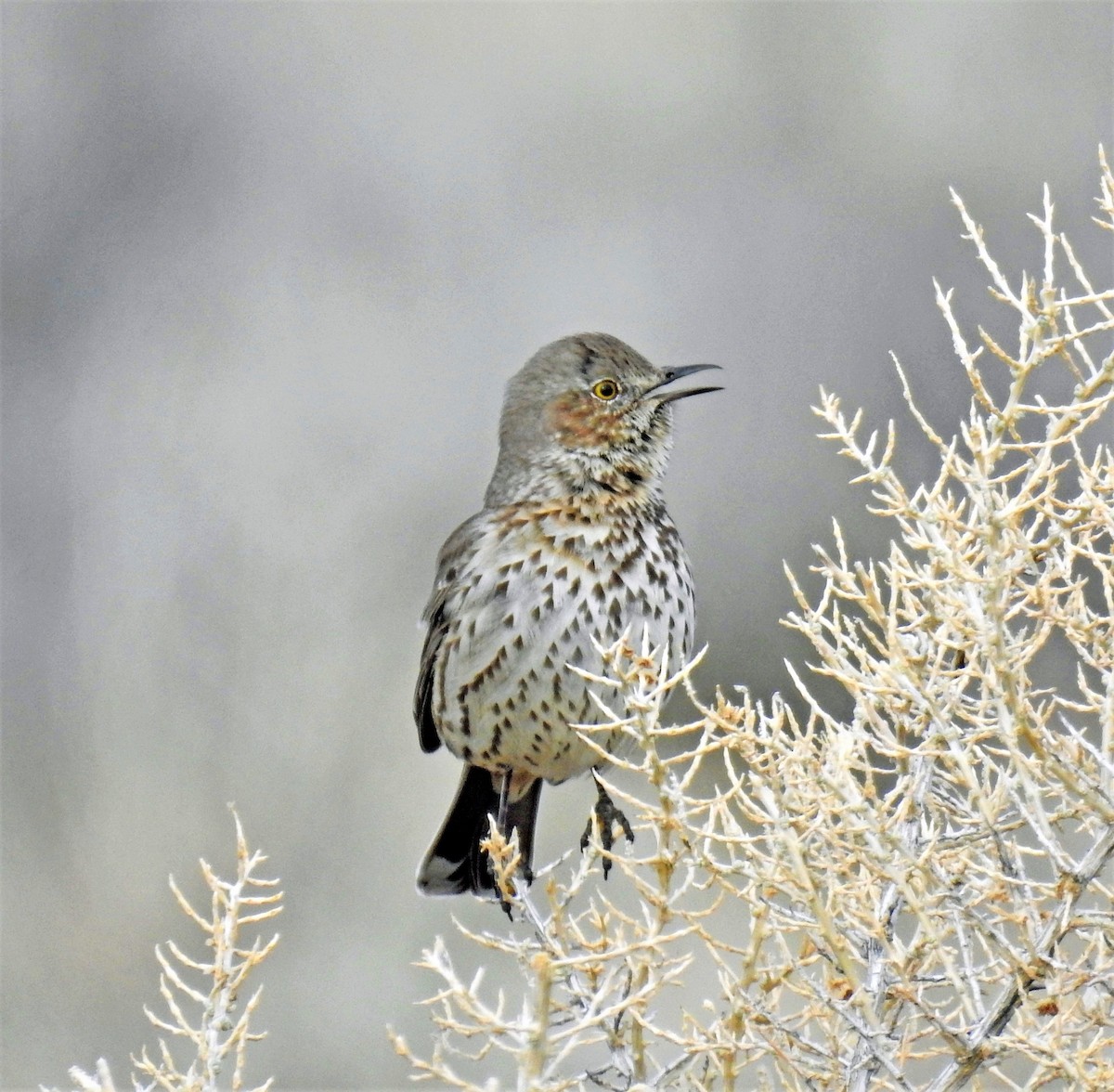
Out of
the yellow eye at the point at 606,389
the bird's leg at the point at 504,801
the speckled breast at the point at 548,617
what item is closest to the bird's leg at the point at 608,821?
the speckled breast at the point at 548,617

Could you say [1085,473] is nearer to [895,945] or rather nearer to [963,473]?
[963,473]

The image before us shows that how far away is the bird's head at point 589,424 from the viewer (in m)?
4.34

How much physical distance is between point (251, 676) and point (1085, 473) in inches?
267

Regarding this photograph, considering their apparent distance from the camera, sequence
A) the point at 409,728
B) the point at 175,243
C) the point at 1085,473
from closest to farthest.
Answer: the point at 1085,473, the point at 409,728, the point at 175,243

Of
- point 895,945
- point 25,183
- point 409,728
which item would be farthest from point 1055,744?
point 25,183

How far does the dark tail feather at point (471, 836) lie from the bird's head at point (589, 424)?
3.08ft

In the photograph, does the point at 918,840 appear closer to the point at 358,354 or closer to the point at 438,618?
the point at 438,618

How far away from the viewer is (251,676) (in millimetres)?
8430

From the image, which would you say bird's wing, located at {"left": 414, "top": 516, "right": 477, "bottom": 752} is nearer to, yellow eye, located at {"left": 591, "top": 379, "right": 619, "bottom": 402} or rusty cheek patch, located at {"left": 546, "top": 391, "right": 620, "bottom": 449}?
rusty cheek patch, located at {"left": 546, "top": 391, "right": 620, "bottom": 449}

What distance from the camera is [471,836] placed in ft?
15.4

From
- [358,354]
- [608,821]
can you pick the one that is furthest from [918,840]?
[358,354]

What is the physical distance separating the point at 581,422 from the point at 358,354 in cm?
514

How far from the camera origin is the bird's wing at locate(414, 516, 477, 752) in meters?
4.41

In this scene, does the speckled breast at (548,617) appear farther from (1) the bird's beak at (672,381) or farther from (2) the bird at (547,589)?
(1) the bird's beak at (672,381)
